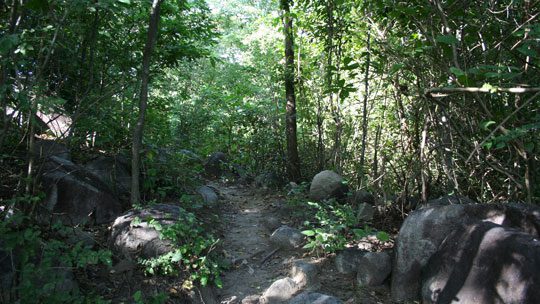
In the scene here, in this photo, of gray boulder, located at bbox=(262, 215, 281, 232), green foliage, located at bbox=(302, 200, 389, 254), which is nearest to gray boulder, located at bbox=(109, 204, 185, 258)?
green foliage, located at bbox=(302, 200, 389, 254)

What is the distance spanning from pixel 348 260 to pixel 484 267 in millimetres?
1719

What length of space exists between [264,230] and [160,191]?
1802mm

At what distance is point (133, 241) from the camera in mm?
4551

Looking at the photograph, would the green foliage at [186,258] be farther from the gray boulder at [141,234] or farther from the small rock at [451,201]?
the small rock at [451,201]

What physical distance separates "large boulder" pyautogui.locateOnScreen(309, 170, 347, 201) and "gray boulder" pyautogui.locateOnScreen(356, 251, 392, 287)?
287 cm

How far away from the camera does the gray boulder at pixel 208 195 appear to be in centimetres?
720

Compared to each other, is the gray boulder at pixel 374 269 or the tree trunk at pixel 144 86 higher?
the tree trunk at pixel 144 86

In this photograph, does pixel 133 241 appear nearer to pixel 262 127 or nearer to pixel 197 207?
pixel 197 207

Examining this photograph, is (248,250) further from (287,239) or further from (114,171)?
(114,171)

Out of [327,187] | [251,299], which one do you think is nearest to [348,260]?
[251,299]

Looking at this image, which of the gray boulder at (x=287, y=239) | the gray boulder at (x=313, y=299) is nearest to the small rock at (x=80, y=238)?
the gray boulder at (x=313, y=299)

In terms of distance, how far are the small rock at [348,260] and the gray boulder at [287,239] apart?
814mm

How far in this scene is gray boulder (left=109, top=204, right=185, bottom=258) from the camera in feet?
14.6

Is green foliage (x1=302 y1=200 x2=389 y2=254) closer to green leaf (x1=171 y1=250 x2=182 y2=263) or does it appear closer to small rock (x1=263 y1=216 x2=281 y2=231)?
small rock (x1=263 y1=216 x2=281 y2=231)
